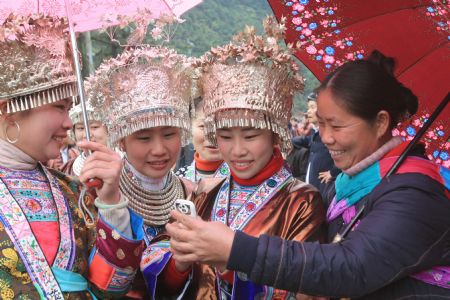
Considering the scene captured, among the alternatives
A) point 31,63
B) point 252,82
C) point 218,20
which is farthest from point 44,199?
point 218,20

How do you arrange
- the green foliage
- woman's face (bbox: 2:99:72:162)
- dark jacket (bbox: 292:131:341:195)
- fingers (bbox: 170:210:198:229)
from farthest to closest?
the green foliage → dark jacket (bbox: 292:131:341:195) → woman's face (bbox: 2:99:72:162) → fingers (bbox: 170:210:198:229)

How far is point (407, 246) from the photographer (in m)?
1.84

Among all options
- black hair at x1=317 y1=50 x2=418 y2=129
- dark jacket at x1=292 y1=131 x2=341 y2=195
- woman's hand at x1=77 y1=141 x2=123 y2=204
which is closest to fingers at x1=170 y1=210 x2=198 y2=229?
woman's hand at x1=77 y1=141 x2=123 y2=204

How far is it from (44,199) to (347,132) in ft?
4.08

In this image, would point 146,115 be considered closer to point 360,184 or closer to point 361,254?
point 360,184

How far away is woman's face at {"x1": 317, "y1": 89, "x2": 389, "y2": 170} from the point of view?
2.22 meters

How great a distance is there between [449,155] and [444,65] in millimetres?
470

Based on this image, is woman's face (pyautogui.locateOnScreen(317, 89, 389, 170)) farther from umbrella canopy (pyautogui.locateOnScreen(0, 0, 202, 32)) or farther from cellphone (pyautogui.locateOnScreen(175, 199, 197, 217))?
umbrella canopy (pyautogui.locateOnScreen(0, 0, 202, 32))

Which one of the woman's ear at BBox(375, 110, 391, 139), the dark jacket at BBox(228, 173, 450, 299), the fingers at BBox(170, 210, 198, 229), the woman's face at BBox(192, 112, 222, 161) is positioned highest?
the woman's face at BBox(192, 112, 222, 161)

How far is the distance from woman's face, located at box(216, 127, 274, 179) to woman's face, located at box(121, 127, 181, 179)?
0.36m

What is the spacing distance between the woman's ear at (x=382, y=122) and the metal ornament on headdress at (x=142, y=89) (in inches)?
43.2

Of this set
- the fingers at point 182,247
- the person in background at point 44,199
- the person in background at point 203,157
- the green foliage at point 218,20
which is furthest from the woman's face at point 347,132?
the green foliage at point 218,20

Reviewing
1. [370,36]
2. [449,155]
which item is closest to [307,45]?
[370,36]

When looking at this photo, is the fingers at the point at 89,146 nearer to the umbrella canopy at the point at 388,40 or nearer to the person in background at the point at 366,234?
the person in background at the point at 366,234
